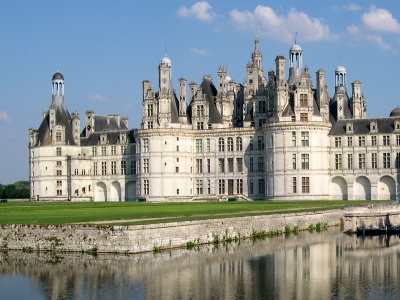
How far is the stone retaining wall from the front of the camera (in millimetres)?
35781

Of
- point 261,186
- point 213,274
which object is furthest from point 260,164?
point 213,274

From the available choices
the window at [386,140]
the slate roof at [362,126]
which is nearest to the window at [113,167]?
the slate roof at [362,126]

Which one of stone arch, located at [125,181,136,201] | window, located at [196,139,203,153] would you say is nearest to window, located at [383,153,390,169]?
window, located at [196,139,203,153]

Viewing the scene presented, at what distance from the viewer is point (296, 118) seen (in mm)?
73812

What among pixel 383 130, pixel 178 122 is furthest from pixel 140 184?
pixel 383 130

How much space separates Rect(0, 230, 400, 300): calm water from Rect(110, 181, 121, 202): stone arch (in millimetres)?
47801

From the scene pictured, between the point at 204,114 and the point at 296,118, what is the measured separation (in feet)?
38.7

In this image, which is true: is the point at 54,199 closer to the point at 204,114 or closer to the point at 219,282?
the point at 204,114

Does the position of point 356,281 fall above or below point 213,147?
below

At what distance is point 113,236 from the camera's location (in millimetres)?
35812

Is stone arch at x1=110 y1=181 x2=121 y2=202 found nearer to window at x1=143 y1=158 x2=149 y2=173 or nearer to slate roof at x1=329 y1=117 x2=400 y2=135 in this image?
window at x1=143 y1=158 x2=149 y2=173

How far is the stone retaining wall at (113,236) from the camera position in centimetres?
3578

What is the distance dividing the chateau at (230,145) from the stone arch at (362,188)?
107mm

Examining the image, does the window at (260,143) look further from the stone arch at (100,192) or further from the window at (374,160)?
the stone arch at (100,192)
